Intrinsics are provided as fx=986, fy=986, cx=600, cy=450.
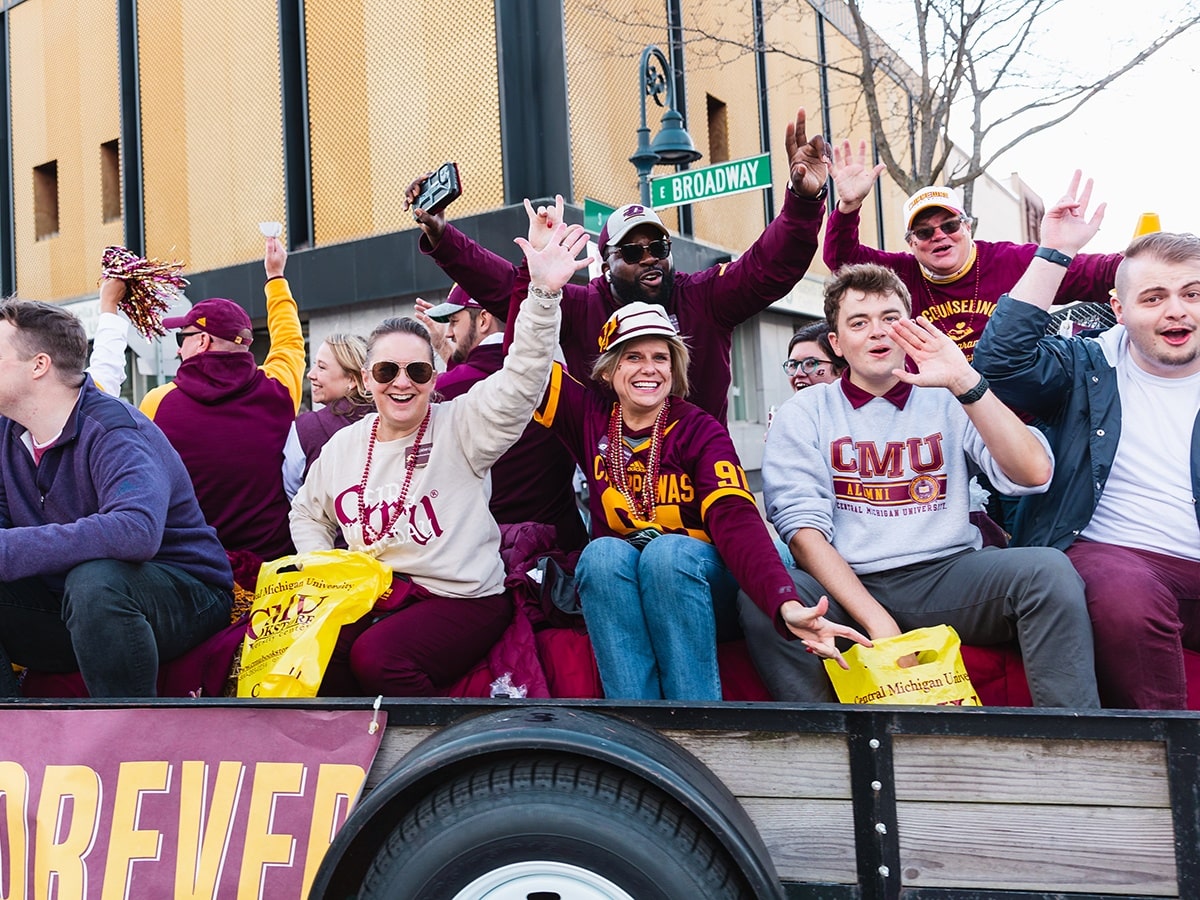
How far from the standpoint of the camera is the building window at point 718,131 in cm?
1525

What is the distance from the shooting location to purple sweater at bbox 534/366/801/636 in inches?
102

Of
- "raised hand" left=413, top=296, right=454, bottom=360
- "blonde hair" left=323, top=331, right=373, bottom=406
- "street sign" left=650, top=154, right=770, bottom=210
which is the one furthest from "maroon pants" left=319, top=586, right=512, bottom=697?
"street sign" left=650, top=154, right=770, bottom=210

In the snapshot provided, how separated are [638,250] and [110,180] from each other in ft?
46.8

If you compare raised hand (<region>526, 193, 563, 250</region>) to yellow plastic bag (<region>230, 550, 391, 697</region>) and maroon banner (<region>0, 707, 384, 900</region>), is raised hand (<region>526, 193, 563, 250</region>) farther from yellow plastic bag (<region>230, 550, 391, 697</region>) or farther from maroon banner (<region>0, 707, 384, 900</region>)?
maroon banner (<region>0, 707, 384, 900</region>)

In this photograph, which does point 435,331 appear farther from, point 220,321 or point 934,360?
point 934,360

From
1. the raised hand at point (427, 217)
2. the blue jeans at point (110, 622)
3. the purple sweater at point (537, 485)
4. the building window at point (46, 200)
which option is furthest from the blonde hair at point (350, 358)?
the building window at point (46, 200)

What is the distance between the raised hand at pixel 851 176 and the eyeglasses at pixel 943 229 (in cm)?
26

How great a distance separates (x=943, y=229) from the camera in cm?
380

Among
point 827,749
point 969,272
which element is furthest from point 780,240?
point 827,749

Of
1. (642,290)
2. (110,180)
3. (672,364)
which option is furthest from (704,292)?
(110,180)

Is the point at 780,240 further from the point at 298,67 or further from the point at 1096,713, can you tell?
the point at 298,67

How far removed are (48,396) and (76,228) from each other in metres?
14.5

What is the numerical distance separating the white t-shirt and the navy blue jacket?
0.12 feet

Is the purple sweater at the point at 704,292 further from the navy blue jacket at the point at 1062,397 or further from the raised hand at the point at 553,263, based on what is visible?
the navy blue jacket at the point at 1062,397
